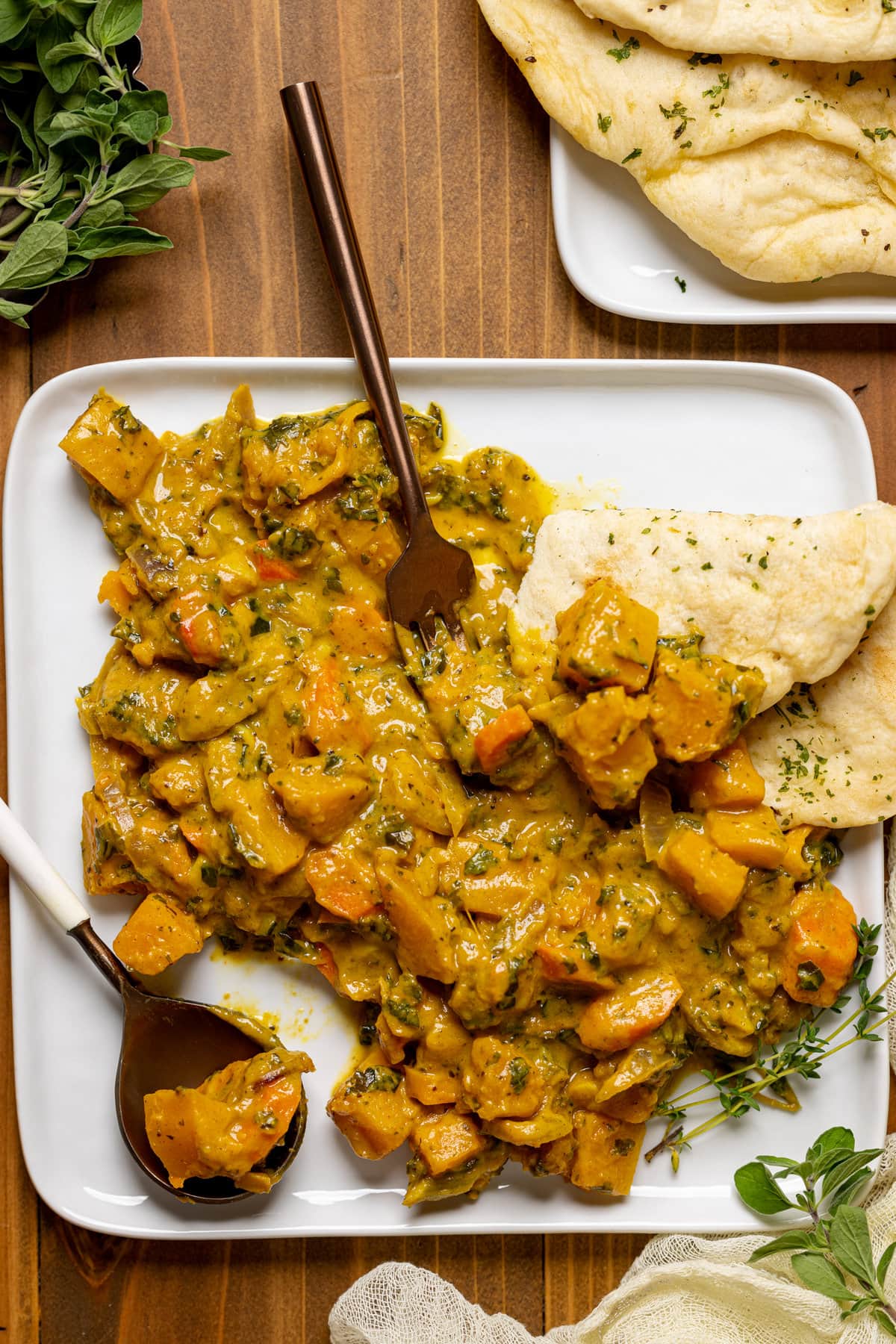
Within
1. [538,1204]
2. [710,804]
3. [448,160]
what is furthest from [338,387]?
[538,1204]

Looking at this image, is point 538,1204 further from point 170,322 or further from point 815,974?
point 170,322

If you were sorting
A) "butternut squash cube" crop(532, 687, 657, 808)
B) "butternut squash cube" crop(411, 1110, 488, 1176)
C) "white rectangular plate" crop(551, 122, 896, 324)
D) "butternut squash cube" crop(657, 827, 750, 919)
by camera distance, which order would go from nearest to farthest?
"butternut squash cube" crop(532, 687, 657, 808)
"butternut squash cube" crop(657, 827, 750, 919)
"butternut squash cube" crop(411, 1110, 488, 1176)
"white rectangular plate" crop(551, 122, 896, 324)

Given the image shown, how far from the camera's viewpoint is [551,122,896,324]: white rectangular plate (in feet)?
10.6

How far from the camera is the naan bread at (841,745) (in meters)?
2.99

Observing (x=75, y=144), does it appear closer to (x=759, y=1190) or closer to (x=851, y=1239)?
(x=759, y=1190)

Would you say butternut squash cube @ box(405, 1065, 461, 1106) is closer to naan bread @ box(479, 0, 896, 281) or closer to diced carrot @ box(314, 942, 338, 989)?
diced carrot @ box(314, 942, 338, 989)

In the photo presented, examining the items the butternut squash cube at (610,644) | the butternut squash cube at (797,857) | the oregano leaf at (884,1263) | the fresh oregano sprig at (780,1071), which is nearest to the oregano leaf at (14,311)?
the butternut squash cube at (610,644)

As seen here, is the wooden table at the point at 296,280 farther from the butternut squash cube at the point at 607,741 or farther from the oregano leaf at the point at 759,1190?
the butternut squash cube at the point at 607,741

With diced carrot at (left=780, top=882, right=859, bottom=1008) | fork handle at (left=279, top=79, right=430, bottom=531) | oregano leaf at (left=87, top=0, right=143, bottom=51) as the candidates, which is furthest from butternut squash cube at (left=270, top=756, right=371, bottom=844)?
oregano leaf at (left=87, top=0, right=143, bottom=51)

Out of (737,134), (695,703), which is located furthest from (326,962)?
(737,134)

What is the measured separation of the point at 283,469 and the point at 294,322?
60cm

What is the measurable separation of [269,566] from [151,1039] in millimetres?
1402

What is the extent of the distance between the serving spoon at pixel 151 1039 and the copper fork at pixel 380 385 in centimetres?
123

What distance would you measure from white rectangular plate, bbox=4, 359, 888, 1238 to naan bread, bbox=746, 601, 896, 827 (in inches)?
8.0
